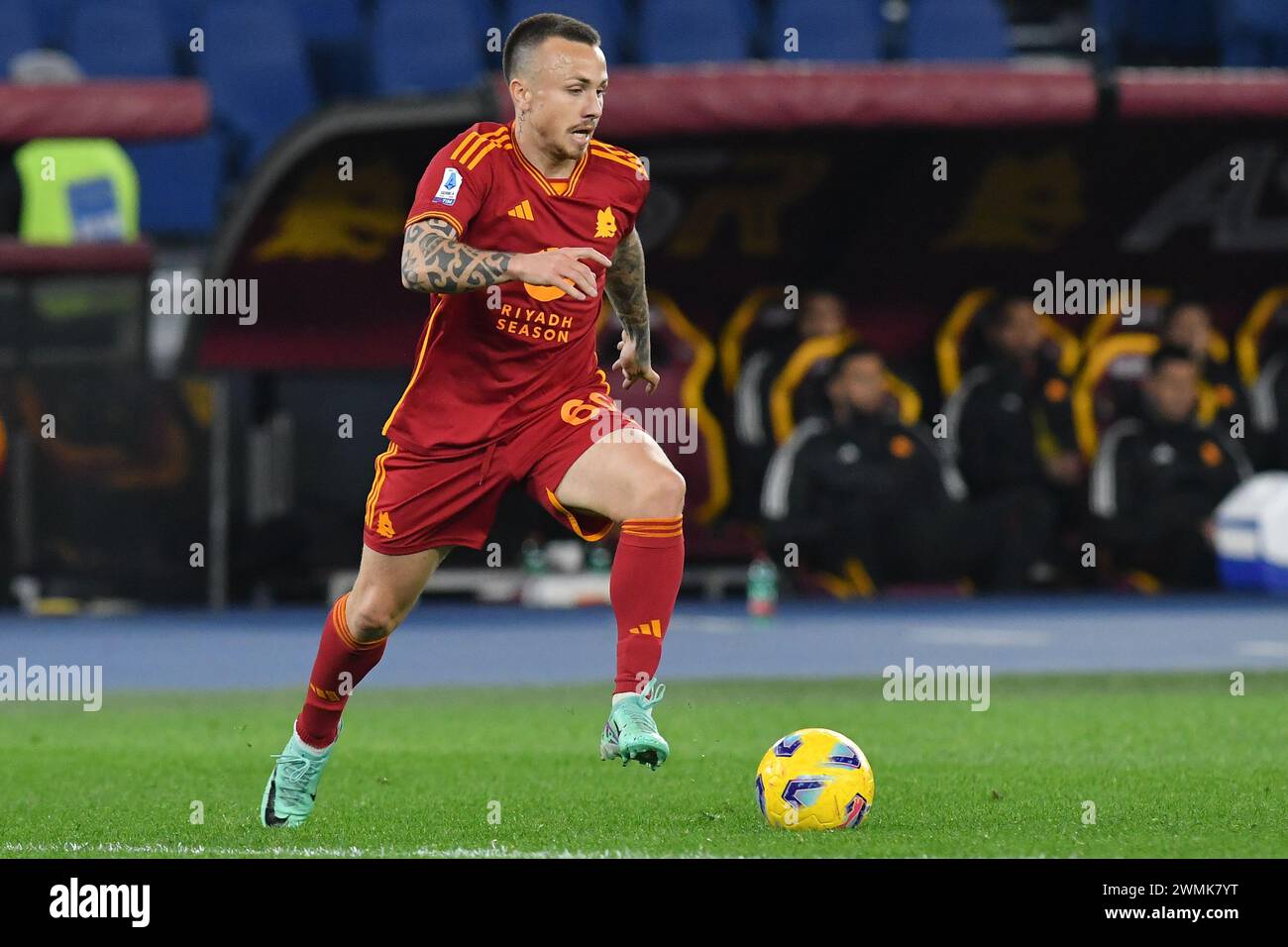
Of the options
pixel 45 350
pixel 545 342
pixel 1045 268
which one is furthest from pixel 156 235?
→ pixel 545 342

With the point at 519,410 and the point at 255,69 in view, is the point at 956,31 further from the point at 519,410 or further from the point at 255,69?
the point at 519,410

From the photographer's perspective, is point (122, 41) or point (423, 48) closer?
point (423, 48)

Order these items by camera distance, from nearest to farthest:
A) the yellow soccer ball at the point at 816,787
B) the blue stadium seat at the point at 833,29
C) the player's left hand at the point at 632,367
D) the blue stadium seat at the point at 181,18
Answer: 1. the yellow soccer ball at the point at 816,787
2. the player's left hand at the point at 632,367
3. the blue stadium seat at the point at 833,29
4. the blue stadium seat at the point at 181,18

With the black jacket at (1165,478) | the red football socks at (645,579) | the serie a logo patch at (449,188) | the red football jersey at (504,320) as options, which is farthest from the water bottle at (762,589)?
the serie a logo patch at (449,188)

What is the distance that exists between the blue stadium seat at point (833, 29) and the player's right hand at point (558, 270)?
12727mm

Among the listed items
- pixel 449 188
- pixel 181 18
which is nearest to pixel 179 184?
pixel 181 18

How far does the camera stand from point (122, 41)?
752 inches

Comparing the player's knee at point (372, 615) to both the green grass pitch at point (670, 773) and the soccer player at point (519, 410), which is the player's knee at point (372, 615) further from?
the green grass pitch at point (670, 773)

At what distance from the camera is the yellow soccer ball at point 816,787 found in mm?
6754

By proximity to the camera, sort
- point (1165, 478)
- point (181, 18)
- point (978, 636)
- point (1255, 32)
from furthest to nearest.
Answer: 1. point (181, 18)
2. point (1255, 32)
3. point (1165, 478)
4. point (978, 636)

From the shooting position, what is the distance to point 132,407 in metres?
16.0

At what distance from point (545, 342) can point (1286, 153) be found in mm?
11664

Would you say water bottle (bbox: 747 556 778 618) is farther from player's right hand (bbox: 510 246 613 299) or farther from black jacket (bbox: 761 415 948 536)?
player's right hand (bbox: 510 246 613 299)

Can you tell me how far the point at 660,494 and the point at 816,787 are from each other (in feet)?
3.12
